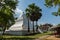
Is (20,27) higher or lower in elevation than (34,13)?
lower

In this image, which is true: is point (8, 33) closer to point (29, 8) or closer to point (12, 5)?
point (29, 8)

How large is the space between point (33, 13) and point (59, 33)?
22.4 meters

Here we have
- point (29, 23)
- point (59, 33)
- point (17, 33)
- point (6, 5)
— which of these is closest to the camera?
point (6, 5)

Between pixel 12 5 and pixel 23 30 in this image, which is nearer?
pixel 12 5

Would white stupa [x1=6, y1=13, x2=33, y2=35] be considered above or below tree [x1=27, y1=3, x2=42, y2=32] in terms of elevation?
below

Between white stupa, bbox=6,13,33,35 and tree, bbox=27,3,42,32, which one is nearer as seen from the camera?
white stupa, bbox=6,13,33,35

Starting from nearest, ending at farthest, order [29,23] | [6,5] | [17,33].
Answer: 1. [6,5]
2. [17,33]
3. [29,23]

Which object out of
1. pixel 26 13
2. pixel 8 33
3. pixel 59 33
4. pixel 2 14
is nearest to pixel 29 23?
pixel 26 13

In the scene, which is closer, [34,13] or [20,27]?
[34,13]

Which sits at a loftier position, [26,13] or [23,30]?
[26,13]

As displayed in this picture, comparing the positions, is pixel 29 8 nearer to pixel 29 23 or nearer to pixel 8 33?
pixel 29 23

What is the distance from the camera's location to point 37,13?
83.9 meters

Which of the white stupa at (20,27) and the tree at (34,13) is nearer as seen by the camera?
the white stupa at (20,27)

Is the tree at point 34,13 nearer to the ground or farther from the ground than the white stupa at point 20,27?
farther from the ground
